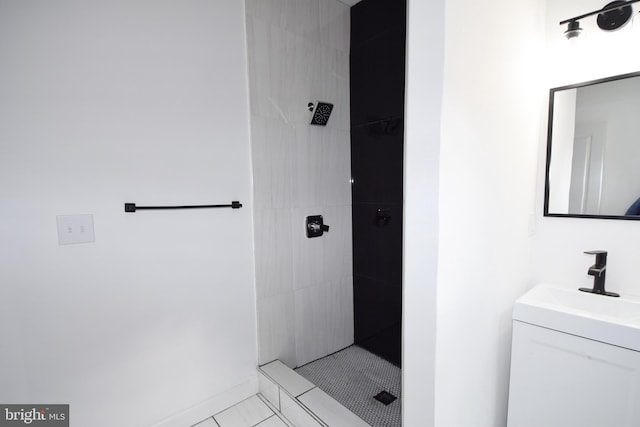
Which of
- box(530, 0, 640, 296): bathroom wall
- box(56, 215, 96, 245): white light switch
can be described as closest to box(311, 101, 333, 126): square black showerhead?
box(530, 0, 640, 296): bathroom wall

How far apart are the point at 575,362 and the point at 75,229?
7.14 ft

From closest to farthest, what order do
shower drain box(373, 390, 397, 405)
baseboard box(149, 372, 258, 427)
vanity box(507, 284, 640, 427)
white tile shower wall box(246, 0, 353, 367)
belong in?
vanity box(507, 284, 640, 427)
baseboard box(149, 372, 258, 427)
shower drain box(373, 390, 397, 405)
white tile shower wall box(246, 0, 353, 367)

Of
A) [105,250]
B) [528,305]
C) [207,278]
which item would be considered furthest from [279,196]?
[528,305]

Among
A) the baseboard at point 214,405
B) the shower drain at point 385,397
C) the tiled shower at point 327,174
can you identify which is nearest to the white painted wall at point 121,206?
the baseboard at point 214,405

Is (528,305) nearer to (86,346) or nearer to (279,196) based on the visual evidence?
(279,196)

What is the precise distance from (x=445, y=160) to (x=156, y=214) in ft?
4.56

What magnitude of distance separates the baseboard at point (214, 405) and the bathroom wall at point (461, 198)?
1197 millimetres

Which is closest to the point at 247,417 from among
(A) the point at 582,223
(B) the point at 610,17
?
(A) the point at 582,223

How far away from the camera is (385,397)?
1827 millimetres

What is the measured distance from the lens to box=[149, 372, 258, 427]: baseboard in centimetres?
161

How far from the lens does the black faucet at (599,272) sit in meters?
1.34

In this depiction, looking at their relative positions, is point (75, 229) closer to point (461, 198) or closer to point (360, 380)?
point (461, 198)

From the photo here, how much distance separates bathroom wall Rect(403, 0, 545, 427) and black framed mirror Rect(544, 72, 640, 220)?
266 millimetres

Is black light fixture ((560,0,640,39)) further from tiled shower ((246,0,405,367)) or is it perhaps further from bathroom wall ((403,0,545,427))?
tiled shower ((246,0,405,367))
